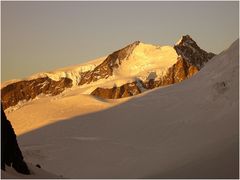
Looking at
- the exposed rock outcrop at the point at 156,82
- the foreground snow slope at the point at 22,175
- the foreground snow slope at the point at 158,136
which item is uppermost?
the foreground snow slope at the point at 22,175

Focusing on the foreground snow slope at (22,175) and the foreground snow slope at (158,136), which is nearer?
the foreground snow slope at (22,175)

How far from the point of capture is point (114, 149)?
38719 millimetres

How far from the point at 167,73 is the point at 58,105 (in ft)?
441

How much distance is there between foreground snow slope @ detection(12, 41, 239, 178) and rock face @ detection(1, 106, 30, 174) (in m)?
5.63

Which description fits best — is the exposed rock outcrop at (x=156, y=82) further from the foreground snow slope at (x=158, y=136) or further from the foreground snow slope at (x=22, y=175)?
the foreground snow slope at (x=22, y=175)

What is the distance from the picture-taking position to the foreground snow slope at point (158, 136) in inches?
986

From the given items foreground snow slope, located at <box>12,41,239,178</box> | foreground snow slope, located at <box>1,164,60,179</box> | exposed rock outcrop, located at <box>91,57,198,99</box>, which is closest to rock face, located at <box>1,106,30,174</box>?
foreground snow slope, located at <box>1,164,60,179</box>

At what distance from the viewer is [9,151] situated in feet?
64.2

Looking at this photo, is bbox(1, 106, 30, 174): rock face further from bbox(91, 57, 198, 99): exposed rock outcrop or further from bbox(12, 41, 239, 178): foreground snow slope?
bbox(91, 57, 198, 99): exposed rock outcrop

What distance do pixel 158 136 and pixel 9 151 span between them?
854 inches

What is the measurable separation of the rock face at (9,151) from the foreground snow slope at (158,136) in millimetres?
5627

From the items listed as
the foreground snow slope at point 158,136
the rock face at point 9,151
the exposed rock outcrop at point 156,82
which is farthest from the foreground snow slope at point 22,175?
the exposed rock outcrop at point 156,82

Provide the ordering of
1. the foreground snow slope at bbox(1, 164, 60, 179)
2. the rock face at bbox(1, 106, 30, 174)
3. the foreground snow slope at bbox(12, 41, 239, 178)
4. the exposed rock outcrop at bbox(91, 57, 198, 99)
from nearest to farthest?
the foreground snow slope at bbox(1, 164, 60, 179) → the rock face at bbox(1, 106, 30, 174) → the foreground snow slope at bbox(12, 41, 239, 178) → the exposed rock outcrop at bbox(91, 57, 198, 99)

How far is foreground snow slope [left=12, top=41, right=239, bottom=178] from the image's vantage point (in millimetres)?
25047
